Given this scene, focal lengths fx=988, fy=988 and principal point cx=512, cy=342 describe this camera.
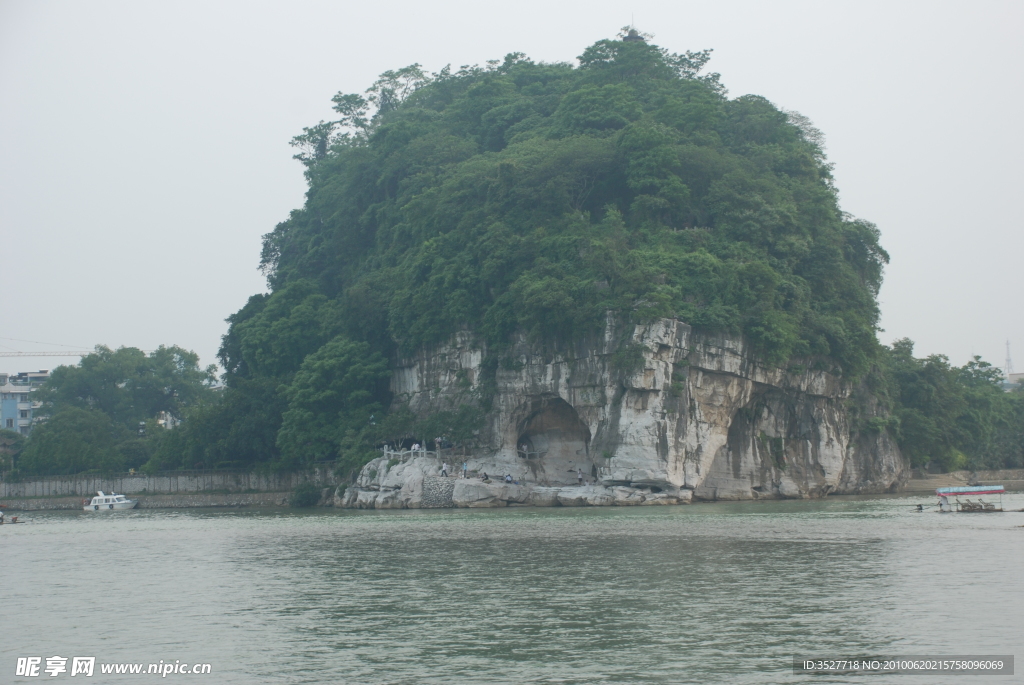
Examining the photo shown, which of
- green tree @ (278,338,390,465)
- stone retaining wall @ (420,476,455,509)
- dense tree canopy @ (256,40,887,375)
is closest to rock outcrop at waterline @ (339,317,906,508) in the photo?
stone retaining wall @ (420,476,455,509)

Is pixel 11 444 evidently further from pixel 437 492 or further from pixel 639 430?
pixel 639 430

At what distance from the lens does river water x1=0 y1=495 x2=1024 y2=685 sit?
12938 millimetres

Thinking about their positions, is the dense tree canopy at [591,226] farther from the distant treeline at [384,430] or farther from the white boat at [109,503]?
the white boat at [109,503]

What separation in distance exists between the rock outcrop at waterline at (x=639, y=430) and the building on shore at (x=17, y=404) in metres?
61.4

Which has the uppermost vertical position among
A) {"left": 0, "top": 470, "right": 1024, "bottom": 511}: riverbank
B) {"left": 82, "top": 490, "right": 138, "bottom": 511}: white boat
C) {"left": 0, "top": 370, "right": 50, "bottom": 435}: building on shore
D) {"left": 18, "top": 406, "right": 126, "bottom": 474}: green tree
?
{"left": 0, "top": 370, "right": 50, "bottom": 435}: building on shore

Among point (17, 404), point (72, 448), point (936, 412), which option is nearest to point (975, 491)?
point (936, 412)

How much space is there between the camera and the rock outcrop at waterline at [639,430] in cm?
4097

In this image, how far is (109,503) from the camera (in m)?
57.4

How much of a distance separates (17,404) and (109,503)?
4668 cm

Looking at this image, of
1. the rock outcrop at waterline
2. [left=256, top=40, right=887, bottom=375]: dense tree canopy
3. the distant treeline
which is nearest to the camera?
the rock outcrop at waterline

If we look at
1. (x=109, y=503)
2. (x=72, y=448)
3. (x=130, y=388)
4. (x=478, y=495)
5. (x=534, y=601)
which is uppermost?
(x=130, y=388)

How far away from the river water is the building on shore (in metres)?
73.1

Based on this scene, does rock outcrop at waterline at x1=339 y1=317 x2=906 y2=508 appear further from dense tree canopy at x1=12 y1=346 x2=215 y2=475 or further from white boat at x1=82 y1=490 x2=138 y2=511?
dense tree canopy at x1=12 y1=346 x2=215 y2=475

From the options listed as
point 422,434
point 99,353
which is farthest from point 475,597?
point 99,353
